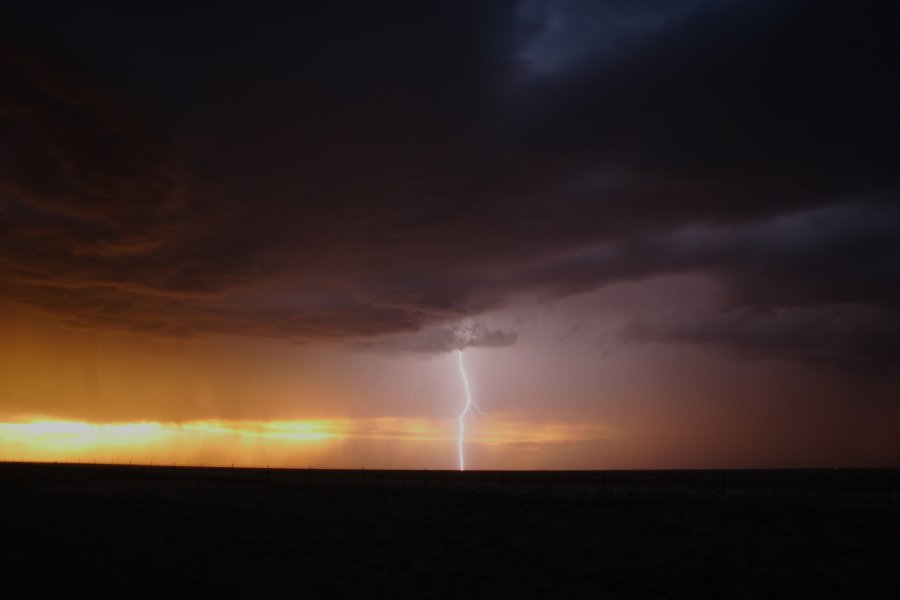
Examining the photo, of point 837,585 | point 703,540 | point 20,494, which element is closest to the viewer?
point 837,585

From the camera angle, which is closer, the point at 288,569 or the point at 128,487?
the point at 288,569

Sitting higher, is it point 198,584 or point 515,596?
point 198,584

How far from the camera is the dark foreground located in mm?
21141

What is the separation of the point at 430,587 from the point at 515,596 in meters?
4.03

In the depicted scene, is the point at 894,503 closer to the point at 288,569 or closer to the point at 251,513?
the point at 288,569

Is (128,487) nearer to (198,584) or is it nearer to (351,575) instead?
(351,575)

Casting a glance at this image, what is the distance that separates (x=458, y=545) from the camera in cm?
3381

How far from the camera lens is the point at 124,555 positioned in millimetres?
22438

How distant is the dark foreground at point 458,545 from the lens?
21.1 meters

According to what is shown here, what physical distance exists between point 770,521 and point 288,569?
24741mm

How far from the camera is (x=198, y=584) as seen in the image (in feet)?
60.4

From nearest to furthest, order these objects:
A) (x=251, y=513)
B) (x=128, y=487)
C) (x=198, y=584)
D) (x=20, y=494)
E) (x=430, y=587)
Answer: (x=198, y=584) < (x=430, y=587) < (x=251, y=513) < (x=20, y=494) < (x=128, y=487)

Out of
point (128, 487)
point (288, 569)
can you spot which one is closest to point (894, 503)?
point (288, 569)

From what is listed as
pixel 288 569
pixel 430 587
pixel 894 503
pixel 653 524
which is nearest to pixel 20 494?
pixel 288 569
